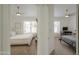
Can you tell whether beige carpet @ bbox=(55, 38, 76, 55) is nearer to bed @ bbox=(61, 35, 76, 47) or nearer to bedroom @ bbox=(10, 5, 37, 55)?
bed @ bbox=(61, 35, 76, 47)

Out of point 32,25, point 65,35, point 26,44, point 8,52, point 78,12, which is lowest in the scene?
point 8,52

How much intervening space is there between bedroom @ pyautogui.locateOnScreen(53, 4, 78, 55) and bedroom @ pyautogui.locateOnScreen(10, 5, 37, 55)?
0.35m

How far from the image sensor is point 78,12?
1938mm

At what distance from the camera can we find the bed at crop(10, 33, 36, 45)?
195 cm

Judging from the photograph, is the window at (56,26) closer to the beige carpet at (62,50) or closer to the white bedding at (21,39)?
the beige carpet at (62,50)

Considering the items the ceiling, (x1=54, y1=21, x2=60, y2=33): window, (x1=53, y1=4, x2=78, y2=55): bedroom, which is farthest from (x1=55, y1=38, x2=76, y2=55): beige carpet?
the ceiling

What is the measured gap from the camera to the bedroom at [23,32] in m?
1.94

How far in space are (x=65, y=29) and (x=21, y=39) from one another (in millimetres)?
714

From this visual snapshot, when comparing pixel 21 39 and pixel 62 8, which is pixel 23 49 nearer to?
A: pixel 21 39

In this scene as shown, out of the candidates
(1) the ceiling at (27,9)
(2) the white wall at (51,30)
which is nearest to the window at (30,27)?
(1) the ceiling at (27,9)

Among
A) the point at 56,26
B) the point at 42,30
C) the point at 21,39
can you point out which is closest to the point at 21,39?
the point at 21,39
